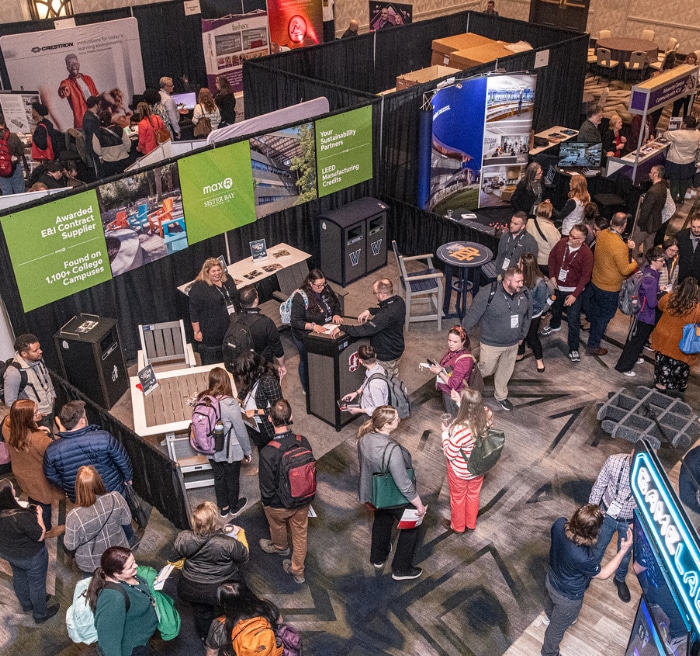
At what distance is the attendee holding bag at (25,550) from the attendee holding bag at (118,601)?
2.58ft

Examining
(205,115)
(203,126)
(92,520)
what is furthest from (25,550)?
(205,115)

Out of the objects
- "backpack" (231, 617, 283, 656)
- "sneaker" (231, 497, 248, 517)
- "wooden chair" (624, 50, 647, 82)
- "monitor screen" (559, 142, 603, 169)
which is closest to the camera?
"backpack" (231, 617, 283, 656)

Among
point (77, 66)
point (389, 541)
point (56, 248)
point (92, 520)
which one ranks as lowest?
point (389, 541)

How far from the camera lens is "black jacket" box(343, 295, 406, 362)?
5969 millimetres

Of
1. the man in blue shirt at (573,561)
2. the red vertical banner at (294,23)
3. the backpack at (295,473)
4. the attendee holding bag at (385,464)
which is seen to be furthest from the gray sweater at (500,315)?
the red vertical banner at (294,23)

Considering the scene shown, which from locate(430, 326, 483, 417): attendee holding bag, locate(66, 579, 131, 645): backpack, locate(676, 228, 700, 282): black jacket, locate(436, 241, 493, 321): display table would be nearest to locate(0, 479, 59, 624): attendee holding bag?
locate(66, 579, 131, 645): backpack

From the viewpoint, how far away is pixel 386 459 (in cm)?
440

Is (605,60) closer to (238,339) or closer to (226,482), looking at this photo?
(238,339)

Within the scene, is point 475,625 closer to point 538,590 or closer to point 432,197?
point 538,590

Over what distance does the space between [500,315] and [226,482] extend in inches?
99.2

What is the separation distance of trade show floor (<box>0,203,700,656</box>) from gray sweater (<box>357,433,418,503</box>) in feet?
3.12

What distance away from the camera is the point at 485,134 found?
9633 millimetres

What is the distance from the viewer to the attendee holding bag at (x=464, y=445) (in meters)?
4.68

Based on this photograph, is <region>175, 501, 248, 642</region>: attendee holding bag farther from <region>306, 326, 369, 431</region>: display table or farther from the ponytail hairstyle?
<region>306, 326, 369, 431</region>: display table
